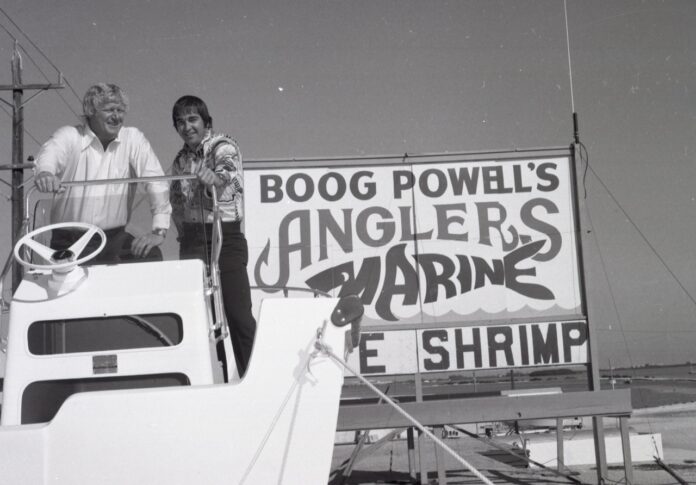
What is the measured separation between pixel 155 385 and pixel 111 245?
91cm

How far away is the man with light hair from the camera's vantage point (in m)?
3.93

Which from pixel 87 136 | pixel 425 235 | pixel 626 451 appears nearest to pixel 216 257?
pixel 87 136

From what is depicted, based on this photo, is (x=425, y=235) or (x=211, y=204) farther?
(x=425, y=235)

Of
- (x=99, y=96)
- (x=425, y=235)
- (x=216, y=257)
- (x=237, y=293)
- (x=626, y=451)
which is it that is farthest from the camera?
(x=425, y=235)

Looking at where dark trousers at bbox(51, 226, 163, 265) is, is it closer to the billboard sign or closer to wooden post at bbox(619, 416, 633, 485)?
Answer: the billboard sign

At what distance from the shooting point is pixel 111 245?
3922 mm

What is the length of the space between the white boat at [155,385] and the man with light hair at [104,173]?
322 mm

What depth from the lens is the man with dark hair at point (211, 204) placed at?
3959 millimetres

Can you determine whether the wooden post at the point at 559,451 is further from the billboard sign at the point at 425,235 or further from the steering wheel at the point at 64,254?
the steering wheel at the point at 64,254

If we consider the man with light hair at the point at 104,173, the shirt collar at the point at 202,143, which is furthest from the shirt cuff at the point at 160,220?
the shirt collar at the point at 202,143

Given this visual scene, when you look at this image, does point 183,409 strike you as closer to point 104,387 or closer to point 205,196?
point 104,387

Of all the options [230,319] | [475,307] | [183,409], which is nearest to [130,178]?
[230,319]

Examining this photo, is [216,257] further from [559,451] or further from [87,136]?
[559,451]

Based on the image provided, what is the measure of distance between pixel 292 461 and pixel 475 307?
15.2ft
